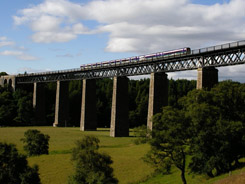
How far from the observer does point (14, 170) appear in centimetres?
2888

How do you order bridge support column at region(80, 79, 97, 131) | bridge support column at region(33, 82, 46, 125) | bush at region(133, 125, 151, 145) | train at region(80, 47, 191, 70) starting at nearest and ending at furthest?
1. bush at region(133, 125, 151, 145)
2. train at region(80, 47, 191, 70)
3. bridge support column at region(80, 79, 97, 131)
4. bridge support column at region(33, 82, 46, 125)

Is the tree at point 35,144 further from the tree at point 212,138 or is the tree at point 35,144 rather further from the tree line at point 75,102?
the tree line at point 75,102

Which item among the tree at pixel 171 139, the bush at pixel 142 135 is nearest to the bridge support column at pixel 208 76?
the tree at pixel 171 139

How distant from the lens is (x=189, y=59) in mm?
53000

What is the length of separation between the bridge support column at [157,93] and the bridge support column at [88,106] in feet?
80.8

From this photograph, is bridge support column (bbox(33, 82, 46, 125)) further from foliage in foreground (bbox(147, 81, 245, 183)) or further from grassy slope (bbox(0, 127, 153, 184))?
foliage in foreground (bbox(147, 81, 245, 183))

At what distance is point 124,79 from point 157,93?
12.5 meters

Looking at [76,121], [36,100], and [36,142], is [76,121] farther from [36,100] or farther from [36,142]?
[36,142]

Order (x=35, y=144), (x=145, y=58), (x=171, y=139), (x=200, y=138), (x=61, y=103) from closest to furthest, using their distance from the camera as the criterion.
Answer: (x=200, y=138)
(x=171, y=139)
(x=35, y=144)
(x=145, y=58)
(x=61, y=103)

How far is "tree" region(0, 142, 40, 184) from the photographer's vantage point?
28219 mm

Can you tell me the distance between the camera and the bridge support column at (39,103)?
104 m

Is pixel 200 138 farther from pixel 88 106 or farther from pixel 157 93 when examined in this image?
pixel 88 106

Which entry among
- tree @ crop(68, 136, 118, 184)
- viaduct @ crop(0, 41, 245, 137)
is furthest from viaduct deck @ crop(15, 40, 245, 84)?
tree @ crop(68, 136, 118, 184)

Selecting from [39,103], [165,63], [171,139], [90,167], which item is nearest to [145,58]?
[165,63]
